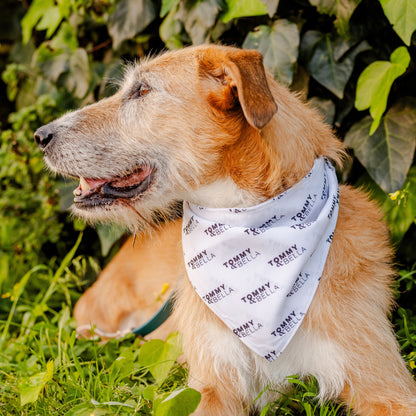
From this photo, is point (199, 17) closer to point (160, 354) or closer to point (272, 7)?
point (272, 7)

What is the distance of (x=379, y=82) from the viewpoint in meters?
2.69

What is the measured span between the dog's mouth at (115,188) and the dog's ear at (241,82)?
1.52ft

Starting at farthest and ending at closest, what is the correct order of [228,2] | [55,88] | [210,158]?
1. [55,88]
2. [228,2]
3. [210,158]

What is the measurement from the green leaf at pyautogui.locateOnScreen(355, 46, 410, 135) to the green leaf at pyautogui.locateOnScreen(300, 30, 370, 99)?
166 mm

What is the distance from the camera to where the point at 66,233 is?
4395 mm

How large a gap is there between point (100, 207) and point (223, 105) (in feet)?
2.37

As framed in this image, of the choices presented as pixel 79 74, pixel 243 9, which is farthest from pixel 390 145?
pixel 79 74

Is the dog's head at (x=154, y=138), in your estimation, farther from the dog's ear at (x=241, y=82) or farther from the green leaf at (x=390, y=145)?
the green leaf at (x=390, y=145)

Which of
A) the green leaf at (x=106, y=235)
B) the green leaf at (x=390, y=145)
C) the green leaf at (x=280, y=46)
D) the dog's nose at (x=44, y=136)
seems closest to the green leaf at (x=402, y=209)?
the green leaf at (x=390, y=145)

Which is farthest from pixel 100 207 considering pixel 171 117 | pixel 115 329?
pixel 115 329

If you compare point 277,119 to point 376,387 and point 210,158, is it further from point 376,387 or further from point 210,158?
point 376,387

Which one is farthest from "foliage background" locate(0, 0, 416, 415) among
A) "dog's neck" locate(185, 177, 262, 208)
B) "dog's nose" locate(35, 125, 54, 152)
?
"dog's nose" locate(35, 125, 54, 152)

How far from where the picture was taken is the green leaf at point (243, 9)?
2787 millimetres

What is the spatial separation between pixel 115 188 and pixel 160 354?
0.85 meters
